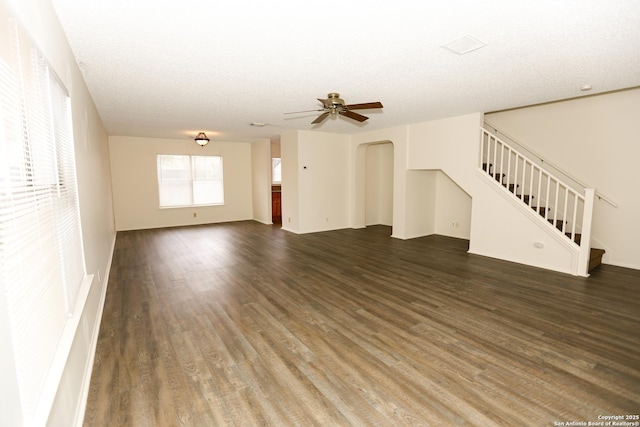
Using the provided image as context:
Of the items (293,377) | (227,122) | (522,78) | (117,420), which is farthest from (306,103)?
(117,420)

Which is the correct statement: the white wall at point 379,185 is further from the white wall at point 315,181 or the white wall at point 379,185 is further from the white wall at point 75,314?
the white wall at point 75,314

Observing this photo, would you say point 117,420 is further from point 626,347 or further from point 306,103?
point 306,103

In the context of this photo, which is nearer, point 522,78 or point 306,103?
point 522,78

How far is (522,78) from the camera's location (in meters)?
3.80

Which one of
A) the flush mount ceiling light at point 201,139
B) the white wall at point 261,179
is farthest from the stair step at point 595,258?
the flush mount ceiling light at point 201,139

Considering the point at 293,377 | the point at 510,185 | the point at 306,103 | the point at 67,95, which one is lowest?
the point at 293,377

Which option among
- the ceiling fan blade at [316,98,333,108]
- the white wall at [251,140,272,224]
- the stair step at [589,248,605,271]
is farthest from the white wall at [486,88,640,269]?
the white wall at [251,140,272,224]

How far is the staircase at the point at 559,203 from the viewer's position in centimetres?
452

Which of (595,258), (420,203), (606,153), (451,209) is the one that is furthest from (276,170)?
(595,258)

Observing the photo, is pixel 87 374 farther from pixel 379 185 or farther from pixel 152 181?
pixel 379 185

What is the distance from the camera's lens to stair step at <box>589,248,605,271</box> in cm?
472

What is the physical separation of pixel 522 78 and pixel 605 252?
3.39 m

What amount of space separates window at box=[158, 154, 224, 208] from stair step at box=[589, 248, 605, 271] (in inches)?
356

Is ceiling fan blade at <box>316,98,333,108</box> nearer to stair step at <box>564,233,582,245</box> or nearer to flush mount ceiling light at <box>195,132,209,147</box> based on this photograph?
stair step at <box>564,233,582,245</box>
